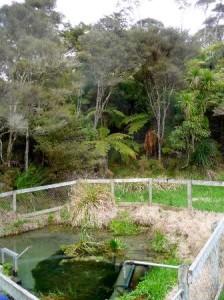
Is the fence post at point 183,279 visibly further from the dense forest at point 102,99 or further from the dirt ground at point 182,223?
the dense forest at point 102,99

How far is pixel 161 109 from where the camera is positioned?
18.2 m

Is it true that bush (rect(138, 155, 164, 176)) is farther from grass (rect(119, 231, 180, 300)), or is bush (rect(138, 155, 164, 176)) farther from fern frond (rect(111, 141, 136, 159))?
grass (rect(119, 231, 180, 300))

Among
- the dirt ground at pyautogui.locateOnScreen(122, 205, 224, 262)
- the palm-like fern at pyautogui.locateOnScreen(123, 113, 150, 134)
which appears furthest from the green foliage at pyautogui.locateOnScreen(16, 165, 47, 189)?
the palm-like fern at pyautogui.locateOnScreen(123, 113, 150, 134)

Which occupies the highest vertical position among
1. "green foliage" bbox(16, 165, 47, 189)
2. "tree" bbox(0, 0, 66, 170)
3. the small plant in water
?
"tree" bbox(0, 0, 66, 170)

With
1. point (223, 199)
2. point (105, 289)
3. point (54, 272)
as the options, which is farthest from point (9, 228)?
point (223, 199)

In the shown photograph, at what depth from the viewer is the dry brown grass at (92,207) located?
11789mm

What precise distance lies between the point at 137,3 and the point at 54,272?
15001 millimetres

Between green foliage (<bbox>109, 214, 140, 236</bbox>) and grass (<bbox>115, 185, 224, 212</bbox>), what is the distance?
54.1 inches

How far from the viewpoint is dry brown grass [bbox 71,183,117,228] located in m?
11.8

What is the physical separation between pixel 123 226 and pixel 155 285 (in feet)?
13.8

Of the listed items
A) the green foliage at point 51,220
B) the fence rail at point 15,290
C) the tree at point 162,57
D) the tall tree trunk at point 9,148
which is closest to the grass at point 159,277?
the fence rail at point 15,290

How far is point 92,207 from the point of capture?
39.1ft

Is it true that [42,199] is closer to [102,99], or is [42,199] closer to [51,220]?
[51,220]

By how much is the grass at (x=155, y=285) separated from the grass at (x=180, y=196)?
381cm
